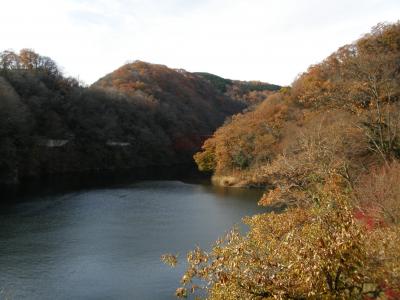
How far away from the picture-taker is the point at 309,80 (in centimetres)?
5816

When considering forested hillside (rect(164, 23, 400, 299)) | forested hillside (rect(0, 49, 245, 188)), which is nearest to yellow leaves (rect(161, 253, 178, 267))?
forested hillside (rect(164, 23, 400, 299))

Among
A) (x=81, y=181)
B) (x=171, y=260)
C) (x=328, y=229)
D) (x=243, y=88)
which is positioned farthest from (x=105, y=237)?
(x=243, y=88)

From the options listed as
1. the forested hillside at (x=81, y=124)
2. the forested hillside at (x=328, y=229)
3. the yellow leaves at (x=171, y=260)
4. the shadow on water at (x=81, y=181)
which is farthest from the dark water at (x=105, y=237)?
the forested hillside at (x=81, y=124)

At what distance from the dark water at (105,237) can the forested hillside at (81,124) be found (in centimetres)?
1765

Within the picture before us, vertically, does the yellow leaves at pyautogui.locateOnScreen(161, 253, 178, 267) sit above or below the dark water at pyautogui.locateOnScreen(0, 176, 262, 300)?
above

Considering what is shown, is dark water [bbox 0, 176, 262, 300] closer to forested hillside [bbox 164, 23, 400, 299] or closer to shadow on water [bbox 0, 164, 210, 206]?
shadow on water [bbox 0, 164, 210, 206]

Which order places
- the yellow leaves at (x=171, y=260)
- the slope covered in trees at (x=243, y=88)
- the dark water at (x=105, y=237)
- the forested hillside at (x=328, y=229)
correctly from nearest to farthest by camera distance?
the forested hillside at (x=328, y=229) < the yellow leaves at (x=171, y=260) < the dark water at (x=105, y=237) < the slope covered in trees at (x=243, y=88)

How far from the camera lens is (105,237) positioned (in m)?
29.3

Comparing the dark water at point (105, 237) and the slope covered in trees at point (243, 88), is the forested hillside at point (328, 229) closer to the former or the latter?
the dark water at point (105, 237)

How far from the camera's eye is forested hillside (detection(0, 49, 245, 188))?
60903 mm

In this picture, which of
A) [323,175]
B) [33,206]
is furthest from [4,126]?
[323,175]

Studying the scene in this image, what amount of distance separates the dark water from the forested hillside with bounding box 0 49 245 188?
1765cm

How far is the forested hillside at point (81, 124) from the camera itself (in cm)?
6090

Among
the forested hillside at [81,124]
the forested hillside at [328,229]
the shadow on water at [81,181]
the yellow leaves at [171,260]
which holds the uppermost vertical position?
the forested hillside at [81,124]
